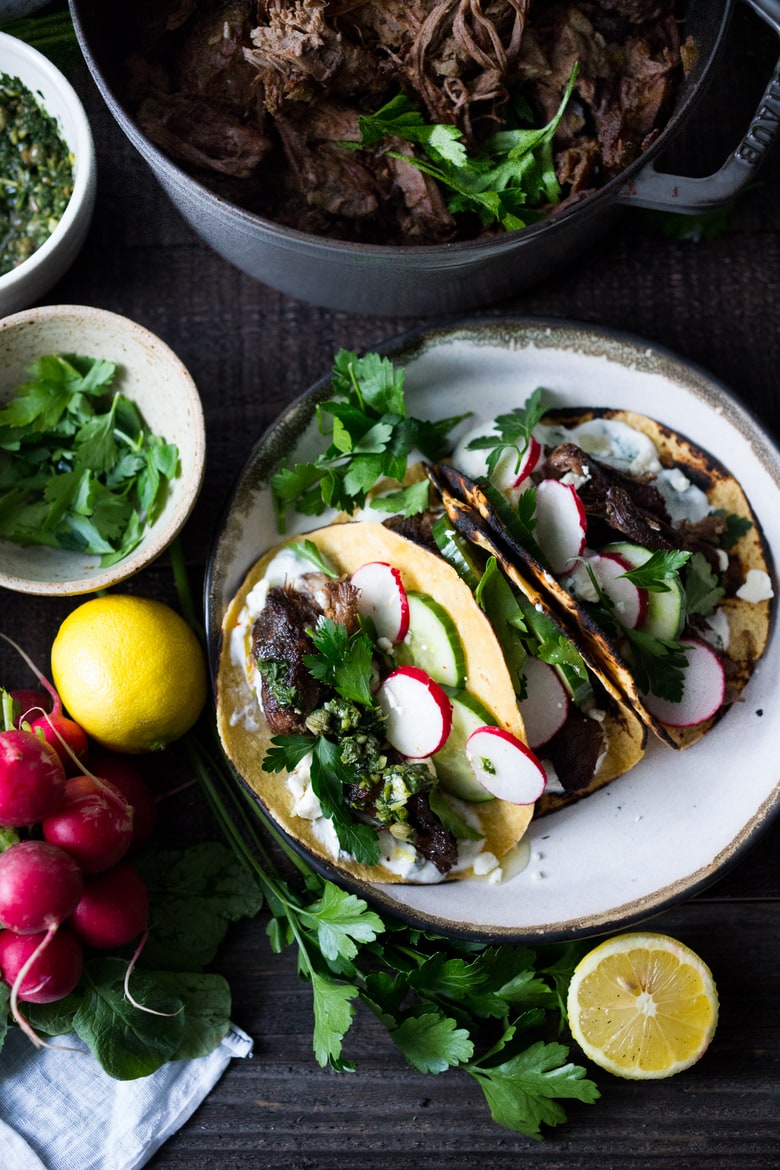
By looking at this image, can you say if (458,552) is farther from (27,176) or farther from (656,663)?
(27,176)

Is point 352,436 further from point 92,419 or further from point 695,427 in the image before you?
point 695,427

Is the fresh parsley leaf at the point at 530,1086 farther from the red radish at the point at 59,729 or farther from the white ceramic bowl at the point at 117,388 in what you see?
the white ceramic bowl at the point at 117,388

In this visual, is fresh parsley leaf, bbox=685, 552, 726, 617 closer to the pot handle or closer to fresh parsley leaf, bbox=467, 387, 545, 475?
fresh parsley leaf, bbox=467, 387, 545, 475

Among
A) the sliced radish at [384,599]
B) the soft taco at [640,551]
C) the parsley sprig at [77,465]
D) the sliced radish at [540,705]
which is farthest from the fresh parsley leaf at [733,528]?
the parsley sprig at [77,465]

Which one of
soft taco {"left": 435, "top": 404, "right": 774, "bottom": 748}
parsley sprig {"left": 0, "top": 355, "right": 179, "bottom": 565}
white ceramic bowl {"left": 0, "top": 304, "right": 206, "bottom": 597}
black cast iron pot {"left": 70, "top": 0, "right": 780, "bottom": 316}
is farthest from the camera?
parsley sprig {"left": 0, "top": 355, "right": 179, "bottom": 565}

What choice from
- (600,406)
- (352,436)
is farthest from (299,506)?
(600,406)

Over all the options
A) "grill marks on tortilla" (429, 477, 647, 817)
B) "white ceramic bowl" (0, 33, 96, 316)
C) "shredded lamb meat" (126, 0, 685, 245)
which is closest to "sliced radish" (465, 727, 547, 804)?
"grill marks on tortilla" (429, 477, 647, 817)

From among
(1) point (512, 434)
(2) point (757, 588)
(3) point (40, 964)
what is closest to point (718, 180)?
(1) point (512, 434)

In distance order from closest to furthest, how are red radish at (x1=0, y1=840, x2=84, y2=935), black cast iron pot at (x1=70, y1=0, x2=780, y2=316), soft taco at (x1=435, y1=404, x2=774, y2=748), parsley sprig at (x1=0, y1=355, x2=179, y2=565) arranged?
black cast iron pot at (x1=70, y1=0, x2=780, y2=316) → red radish at (x1=0, y1=840, x2=84, y2=935) → soft taco at (x1=435, y1=404, x2=774, y2=748) → parsley sprig at (x1=0, y1=355, x2=179, y2=565)
